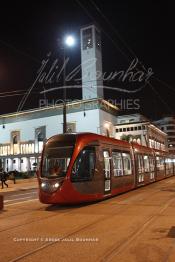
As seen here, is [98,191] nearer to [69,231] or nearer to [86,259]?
[69,231]

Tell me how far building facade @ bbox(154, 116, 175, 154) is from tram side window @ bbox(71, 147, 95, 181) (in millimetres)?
124839

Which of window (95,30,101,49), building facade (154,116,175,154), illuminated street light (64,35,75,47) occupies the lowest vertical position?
illuminated street light (64,35,75,47)

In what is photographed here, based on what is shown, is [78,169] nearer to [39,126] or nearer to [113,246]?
[113,246]

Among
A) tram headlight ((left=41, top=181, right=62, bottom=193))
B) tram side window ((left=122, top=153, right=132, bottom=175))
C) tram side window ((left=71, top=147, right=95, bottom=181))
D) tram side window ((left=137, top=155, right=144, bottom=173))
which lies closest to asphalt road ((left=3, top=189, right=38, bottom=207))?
tram headlight ((left=41, top=181, right=62, bottom=193))

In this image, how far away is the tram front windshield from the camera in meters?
12.9

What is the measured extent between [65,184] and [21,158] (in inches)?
2989

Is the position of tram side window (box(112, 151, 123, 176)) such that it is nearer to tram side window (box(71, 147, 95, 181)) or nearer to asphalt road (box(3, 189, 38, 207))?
tram side window (box(71, 147, 95, 181))

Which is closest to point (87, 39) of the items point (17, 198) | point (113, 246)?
point (17, 198)

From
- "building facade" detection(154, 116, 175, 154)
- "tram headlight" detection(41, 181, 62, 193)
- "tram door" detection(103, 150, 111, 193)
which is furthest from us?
"building facade" detection(154, 116, 175, 154)

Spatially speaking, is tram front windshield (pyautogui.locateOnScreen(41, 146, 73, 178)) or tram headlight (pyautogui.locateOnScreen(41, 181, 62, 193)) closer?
tram headlight (pyautogui.locateOnScreen(41, 181, 62, 193))

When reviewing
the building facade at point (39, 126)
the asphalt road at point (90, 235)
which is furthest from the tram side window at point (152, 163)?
the building facade at point (39, 126)

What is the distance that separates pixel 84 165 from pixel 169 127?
417ft

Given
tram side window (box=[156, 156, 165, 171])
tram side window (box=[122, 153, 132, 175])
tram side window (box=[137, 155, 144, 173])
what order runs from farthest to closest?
tram side window (box=[156, 156, 165, 171]), tram side window (box=[137, 155, 144, 173]), tram side window (box=[122, 153, 132, 175])

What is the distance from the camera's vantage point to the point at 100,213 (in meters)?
11.3
